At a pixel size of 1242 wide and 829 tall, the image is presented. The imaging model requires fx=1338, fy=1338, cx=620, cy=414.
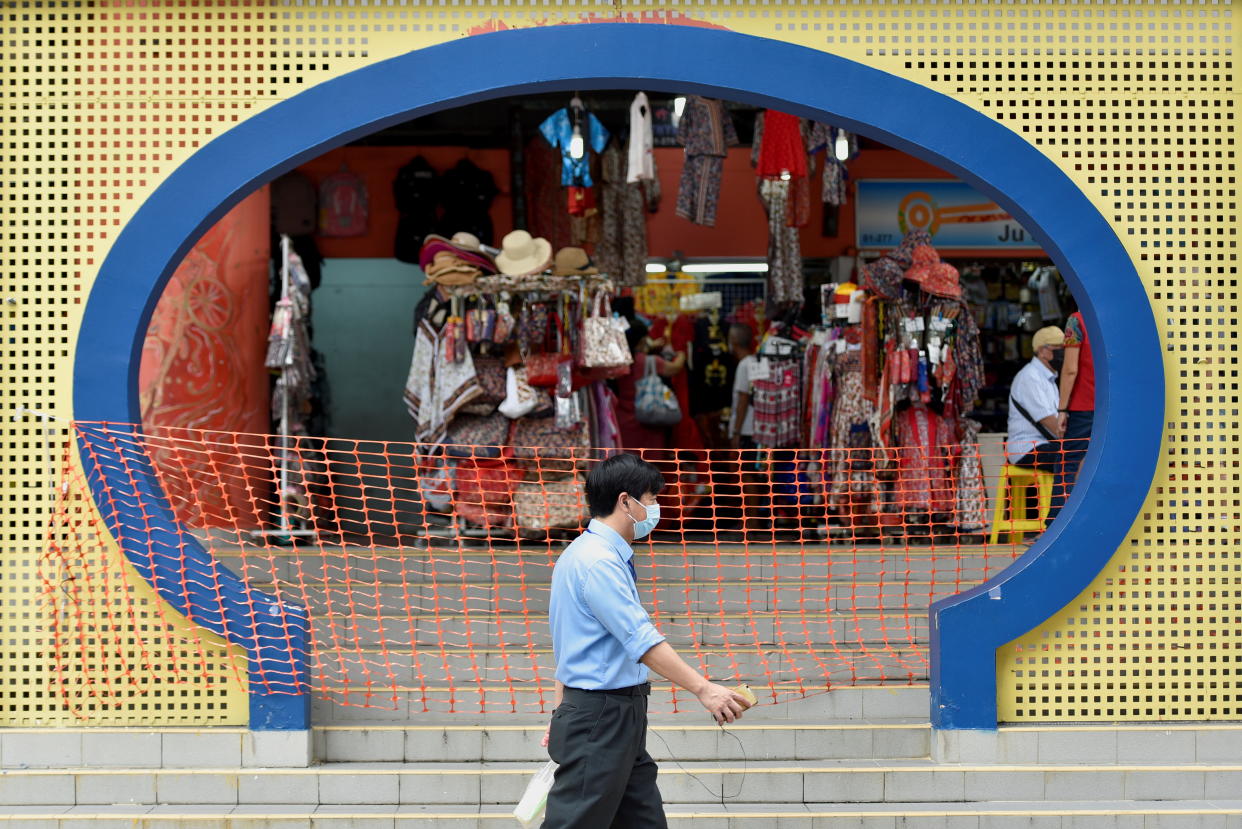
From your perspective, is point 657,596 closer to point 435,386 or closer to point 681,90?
point 435,386

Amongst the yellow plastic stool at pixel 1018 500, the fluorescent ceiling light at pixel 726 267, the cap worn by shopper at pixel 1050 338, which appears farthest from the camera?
the fluorescent ceiling light at pixel 726 267

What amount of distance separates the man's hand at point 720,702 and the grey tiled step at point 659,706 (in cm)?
220

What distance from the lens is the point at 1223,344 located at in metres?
5.78

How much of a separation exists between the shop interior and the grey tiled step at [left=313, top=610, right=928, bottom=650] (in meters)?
0.66

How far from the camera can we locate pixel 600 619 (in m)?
3.93

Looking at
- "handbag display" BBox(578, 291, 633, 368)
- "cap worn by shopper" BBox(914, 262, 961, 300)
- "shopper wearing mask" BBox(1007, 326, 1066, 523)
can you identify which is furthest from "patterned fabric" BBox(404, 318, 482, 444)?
"shopper wearing mask" BBox(1007, 326, 1066, 523)

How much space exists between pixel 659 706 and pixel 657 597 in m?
0.87

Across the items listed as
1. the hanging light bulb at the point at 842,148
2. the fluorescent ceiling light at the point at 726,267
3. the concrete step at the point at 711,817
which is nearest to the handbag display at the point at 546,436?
the hanging light bulb at the point at 842,148

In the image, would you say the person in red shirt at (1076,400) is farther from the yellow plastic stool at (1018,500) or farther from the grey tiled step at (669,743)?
the grey tiled step at (669,743)

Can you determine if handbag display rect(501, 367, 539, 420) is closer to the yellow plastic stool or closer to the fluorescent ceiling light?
the yellow plastic stool

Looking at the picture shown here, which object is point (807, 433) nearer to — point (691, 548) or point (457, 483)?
point (691, 548)

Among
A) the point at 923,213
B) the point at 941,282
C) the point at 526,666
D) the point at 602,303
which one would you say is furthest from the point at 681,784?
the point at 923,213

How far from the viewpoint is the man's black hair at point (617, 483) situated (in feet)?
13.2

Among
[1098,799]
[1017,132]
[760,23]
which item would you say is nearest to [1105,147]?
[1017,132]
